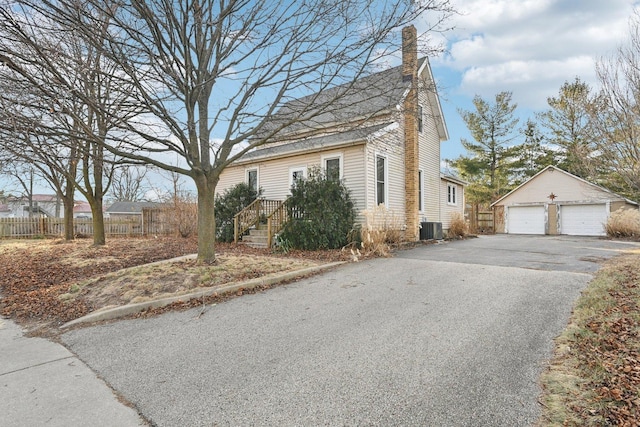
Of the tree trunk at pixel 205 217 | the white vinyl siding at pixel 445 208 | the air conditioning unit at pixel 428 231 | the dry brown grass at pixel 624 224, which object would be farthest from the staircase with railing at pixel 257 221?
the dry brown grass at pixel 624 224

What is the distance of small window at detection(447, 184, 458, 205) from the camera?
58.2 feet

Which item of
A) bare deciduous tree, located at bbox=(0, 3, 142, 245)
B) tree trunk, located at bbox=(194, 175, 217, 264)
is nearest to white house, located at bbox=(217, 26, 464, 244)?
tree trunk, located at bbox=(194, 175, 217, 264)

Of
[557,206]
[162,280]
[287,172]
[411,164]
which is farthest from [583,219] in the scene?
[162,280]

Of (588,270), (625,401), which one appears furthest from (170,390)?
→ (588,270)

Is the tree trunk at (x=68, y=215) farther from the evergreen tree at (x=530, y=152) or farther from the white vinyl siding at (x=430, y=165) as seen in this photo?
the evergreen tree at (x=530, y=152)

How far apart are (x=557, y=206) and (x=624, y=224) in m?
5.51

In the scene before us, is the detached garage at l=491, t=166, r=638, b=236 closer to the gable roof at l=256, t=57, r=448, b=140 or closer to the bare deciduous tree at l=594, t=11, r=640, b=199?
the gable roof at l=256, t=57, r=448, b=140

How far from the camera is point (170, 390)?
9.40ft

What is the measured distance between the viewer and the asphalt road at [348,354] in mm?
2475

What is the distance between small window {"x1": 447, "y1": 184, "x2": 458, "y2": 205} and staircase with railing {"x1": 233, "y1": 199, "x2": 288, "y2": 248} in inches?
380

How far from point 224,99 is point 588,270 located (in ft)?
29.2

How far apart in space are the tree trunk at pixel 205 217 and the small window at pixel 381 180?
6709mm

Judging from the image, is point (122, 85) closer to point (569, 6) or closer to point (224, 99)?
point (224, 99)

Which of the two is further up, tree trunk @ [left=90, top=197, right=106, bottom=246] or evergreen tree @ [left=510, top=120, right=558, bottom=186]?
evergreen tree @ [left=510, top=120, right=558, bottom=186]
